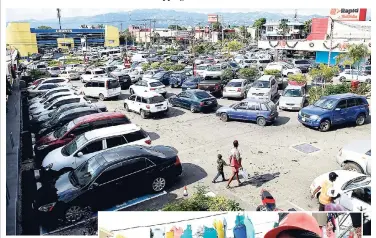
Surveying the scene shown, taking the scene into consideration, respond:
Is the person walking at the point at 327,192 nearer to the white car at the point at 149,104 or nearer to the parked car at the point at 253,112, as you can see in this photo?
the parked car at the point at 253,112

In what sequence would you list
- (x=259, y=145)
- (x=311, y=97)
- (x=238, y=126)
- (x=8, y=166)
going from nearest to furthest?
(x=8, y=166) → (x=259, y=145) → (x=238, y=126) → (x=311, y=97)

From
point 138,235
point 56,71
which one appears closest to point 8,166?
point 138,235

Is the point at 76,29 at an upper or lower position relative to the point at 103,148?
upper

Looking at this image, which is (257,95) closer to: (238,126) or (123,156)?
(238,126)

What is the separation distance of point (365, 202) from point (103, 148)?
7.59 metres

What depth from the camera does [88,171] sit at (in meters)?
9.27

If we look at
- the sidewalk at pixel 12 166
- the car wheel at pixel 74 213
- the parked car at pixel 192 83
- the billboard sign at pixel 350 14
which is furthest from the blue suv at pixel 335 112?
the billboard sign at pixel 350 14

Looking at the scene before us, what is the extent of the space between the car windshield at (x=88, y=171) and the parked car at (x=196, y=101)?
8.90 meters

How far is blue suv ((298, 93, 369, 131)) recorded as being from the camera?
1448 cm

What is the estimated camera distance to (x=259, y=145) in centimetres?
1334

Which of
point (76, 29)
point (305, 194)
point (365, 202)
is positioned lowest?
point (305, 194)

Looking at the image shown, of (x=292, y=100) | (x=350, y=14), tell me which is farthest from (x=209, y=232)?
(x=350, y=14)

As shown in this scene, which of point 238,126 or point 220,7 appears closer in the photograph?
point 220,7

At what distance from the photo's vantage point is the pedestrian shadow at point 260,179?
10.3m
